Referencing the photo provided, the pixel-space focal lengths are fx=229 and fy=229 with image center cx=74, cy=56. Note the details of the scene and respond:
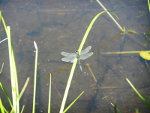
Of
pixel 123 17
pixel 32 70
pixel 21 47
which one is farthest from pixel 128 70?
pixel 21 47

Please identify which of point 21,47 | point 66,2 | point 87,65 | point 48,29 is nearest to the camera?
point 87,65

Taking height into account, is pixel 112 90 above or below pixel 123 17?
below

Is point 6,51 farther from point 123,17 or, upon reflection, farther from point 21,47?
point 123,17

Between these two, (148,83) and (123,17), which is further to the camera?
(123,17)

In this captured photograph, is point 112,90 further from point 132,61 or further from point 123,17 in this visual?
point 123,17

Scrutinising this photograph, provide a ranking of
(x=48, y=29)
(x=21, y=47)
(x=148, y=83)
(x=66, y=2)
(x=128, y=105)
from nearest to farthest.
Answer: (x=128, y=105) → (x=148, y=83) → (x=21, y=47) → (x=48, y=29) → (x=66, y=2)

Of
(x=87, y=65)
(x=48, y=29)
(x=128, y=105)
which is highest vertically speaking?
(x=48, y=29)
